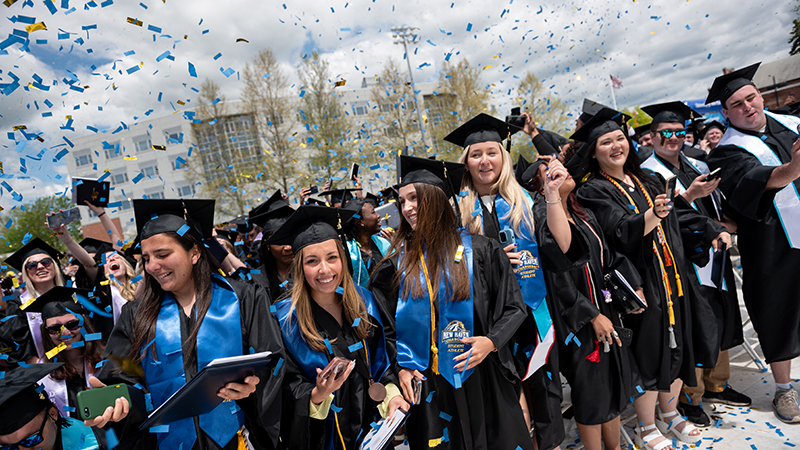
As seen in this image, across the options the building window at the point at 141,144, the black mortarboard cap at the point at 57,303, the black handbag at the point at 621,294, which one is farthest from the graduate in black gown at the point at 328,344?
the building window at the point at 141,144

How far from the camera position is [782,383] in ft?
11.0

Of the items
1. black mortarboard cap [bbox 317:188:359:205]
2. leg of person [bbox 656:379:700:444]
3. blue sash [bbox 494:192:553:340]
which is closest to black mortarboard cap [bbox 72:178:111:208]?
black mortarboard cap [bbox 317:188:359:205]

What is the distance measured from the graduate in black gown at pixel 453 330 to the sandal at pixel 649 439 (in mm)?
1330

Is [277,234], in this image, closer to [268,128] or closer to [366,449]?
[366,449]

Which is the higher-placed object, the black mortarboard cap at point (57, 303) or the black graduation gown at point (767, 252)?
the black mortarboard cap at point (57, 303)

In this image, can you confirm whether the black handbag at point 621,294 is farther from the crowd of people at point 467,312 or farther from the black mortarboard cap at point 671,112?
the black mortarboard cap at point 671,112

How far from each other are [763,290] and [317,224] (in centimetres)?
367

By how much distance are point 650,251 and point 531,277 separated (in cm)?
107

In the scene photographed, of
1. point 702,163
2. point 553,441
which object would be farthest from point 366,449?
point 702,163

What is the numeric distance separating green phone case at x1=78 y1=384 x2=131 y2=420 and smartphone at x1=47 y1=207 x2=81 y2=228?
260 cm

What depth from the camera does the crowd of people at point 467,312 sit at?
2.13 meters

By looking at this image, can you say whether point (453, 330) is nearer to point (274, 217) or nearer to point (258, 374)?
point (258, 374)

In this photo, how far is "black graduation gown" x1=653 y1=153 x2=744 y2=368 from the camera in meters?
3.20

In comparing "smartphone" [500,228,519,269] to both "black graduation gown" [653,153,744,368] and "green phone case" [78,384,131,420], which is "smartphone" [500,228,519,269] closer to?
"black graduation gown" [653,153,744,368]
